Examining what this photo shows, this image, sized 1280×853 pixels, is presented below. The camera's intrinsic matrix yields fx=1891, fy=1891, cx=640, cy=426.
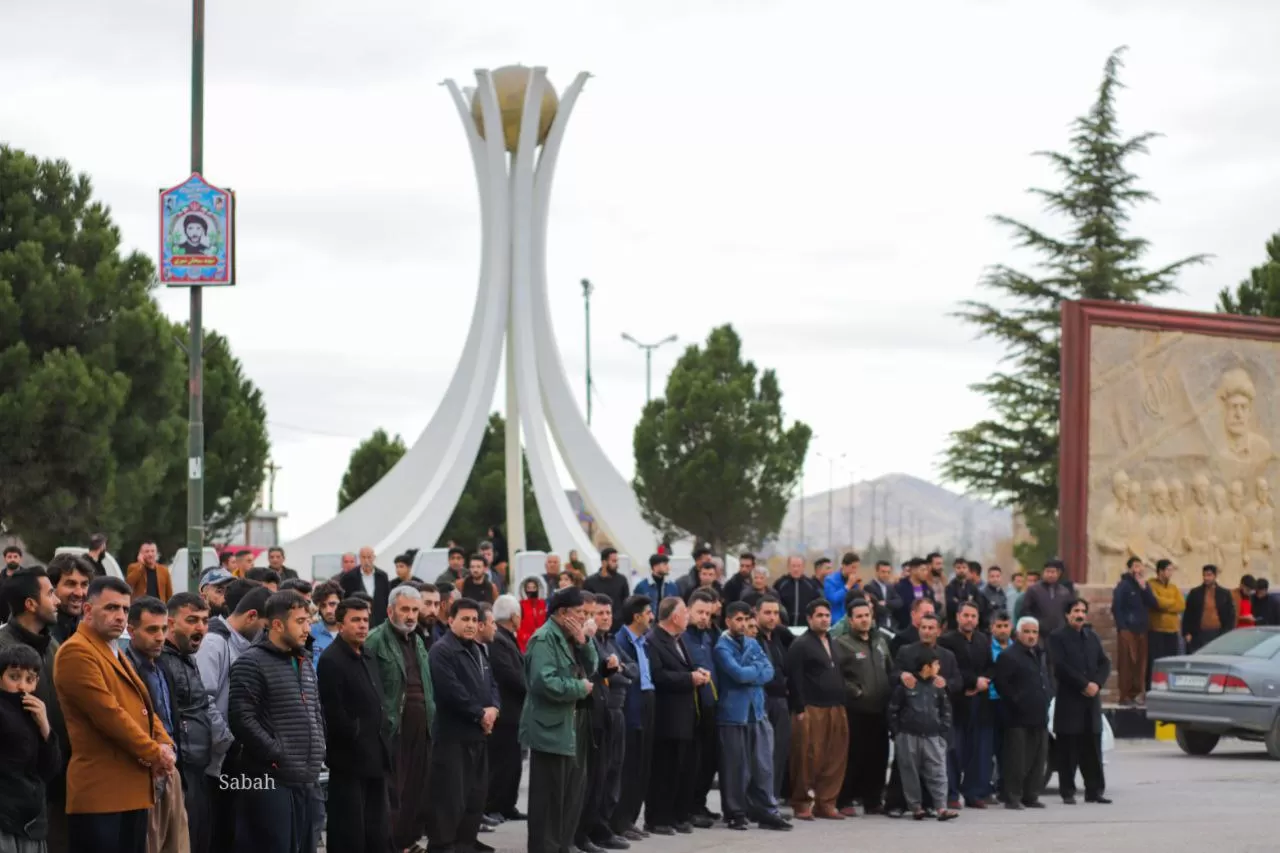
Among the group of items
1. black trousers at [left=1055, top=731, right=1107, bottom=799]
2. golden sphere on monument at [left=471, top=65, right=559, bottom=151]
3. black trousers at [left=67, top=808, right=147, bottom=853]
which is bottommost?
black trousers at [left=1055, top=731, right=1107, bottom=799]

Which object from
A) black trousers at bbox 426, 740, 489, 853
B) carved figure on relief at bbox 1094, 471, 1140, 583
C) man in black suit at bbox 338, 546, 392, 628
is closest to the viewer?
black trousers at bbox 426, 740, 489, 853

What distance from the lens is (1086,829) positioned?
13.5 metres

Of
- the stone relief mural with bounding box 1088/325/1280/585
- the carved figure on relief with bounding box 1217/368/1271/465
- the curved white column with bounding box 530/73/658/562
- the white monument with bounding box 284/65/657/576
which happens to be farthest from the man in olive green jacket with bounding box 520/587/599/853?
the curved white column with bounding box 530/73/658/562

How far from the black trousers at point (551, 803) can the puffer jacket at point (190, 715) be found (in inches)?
126

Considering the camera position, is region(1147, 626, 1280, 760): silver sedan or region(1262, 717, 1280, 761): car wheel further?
region(1262, 717, 1280, 761): car wheel

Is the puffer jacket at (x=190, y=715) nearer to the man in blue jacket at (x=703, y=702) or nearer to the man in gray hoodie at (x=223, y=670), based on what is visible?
the man in gray hoodie at (x=223, y=670)

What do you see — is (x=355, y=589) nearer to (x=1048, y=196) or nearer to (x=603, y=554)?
(x=603, y=554)

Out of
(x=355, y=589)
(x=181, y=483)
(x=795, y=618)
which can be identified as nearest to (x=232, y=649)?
(x=355, y=589)

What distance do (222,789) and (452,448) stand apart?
2539 cm

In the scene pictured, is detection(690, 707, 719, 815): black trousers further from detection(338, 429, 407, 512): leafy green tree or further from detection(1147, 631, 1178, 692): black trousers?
detection(338, 429, 407, 512): leafy green tree

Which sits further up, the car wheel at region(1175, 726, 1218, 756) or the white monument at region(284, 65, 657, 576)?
the white monument at region(284, 65, 657, 576)

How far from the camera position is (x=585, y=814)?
12430 mm

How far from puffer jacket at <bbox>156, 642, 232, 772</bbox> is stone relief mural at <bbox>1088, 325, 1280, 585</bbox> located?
17.5 metres

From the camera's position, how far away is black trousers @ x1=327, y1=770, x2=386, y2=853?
952cm
